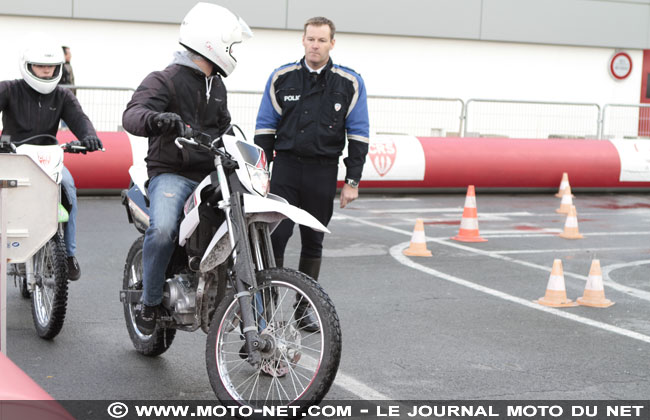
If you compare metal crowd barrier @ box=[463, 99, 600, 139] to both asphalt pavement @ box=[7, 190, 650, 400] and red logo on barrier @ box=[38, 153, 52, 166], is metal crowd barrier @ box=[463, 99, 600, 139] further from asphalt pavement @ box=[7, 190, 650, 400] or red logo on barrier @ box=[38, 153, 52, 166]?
red logo on barrier @ box=[38, 153, 52, 166]

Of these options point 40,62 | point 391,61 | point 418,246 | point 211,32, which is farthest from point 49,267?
point 391,61

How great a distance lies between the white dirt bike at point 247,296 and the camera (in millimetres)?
4504

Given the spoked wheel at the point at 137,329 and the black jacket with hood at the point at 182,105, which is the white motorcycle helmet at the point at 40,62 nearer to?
the spoked wheel at the point at 137,329

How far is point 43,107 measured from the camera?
699cm

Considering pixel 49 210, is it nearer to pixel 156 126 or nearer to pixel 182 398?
pixel 156 126

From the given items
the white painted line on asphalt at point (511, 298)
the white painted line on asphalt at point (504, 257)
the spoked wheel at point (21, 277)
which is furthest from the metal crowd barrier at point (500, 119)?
the spoked wheel at point (21, 277)

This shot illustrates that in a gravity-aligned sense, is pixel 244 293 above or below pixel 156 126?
below

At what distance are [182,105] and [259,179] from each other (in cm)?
82

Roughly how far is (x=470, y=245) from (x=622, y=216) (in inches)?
168

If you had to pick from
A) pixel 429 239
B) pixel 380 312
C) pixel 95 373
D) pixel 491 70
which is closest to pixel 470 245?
pixel 429 239

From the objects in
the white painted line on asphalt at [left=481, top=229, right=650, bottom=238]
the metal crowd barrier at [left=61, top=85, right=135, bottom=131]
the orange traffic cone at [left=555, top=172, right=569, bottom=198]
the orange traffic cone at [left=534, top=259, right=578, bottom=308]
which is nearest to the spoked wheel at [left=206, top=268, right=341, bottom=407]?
the orange traffic cone at [left=534, top=259, right=578, bottom=308]

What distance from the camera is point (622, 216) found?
46.5 ft

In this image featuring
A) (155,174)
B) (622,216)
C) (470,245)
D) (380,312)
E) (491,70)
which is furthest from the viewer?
(491,70)

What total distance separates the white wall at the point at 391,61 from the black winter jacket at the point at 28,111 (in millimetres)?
14813
